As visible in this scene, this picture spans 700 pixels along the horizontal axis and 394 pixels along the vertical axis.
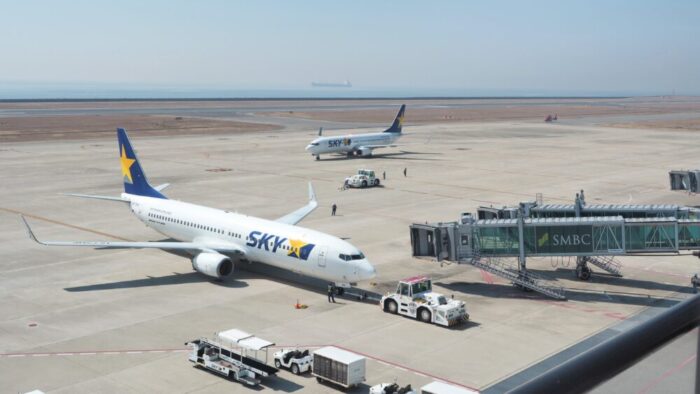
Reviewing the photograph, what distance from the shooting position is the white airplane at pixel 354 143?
106438mm

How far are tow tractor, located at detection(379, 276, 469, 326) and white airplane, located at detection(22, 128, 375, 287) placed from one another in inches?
86.3

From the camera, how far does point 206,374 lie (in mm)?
28641

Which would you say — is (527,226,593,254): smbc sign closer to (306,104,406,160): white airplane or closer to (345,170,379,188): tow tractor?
(345,170,379,188): tow tractor

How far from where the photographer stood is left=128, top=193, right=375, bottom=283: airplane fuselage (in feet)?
Answer: 125

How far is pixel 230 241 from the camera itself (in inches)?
1742

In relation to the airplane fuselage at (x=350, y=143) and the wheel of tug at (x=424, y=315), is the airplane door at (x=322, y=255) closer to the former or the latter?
the wheel of tug at (x=424, y=315)

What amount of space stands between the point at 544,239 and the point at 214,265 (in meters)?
19.7

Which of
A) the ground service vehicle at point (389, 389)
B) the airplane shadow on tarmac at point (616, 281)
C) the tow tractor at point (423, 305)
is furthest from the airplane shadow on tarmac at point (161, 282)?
the airplane shadow on tarmac at point (616, 281)

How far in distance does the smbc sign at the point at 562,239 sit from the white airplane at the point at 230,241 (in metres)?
10.6

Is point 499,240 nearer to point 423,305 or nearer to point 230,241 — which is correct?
point 423,305

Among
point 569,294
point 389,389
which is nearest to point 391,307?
point 389,389

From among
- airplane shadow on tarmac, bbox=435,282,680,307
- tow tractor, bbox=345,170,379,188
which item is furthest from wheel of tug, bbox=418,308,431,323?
tow tractor, bbox=345,170,379,188

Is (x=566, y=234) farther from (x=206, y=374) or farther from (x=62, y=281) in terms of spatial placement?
(x=62, y=281)

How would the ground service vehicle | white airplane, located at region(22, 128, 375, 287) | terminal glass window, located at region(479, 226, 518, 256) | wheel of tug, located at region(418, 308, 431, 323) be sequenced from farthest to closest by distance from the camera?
terminal glass window, located at region(479, 226, 518, 256)
white airplane, located at region(22, 128, 375, 287)
wheel of tug, located at region(418, 308, 431, 323)
the ground service vehicle
